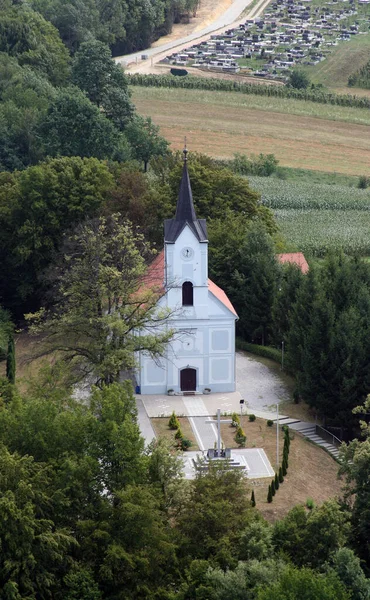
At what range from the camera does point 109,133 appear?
103 meters

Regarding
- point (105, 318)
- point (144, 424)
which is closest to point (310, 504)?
point (144, 424)

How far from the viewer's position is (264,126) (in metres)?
135

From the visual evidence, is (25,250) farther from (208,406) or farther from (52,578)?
(52,578)

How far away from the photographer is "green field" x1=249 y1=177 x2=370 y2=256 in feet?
314

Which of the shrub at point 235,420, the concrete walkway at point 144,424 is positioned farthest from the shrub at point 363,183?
the shrub at point 235,420

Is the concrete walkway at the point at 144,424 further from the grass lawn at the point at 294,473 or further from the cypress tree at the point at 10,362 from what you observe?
the cypress tree at the point at 10,362

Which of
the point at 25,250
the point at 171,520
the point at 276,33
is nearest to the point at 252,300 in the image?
the point at 25,250

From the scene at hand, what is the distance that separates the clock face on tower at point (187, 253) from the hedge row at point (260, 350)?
962 centimetres

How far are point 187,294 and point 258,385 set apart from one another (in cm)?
677

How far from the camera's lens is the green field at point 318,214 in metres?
95.8

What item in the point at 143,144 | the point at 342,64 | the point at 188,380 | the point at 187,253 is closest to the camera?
the point at 187,253

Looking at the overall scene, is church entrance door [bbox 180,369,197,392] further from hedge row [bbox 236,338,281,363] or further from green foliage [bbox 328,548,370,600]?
green foliage [bbox 328,548,370,600]

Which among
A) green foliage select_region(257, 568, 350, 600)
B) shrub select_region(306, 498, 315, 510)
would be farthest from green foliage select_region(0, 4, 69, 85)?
green foliage select_region(257, 568, 350, 600)

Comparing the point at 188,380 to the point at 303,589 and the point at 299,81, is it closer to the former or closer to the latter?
the point at 303,589
